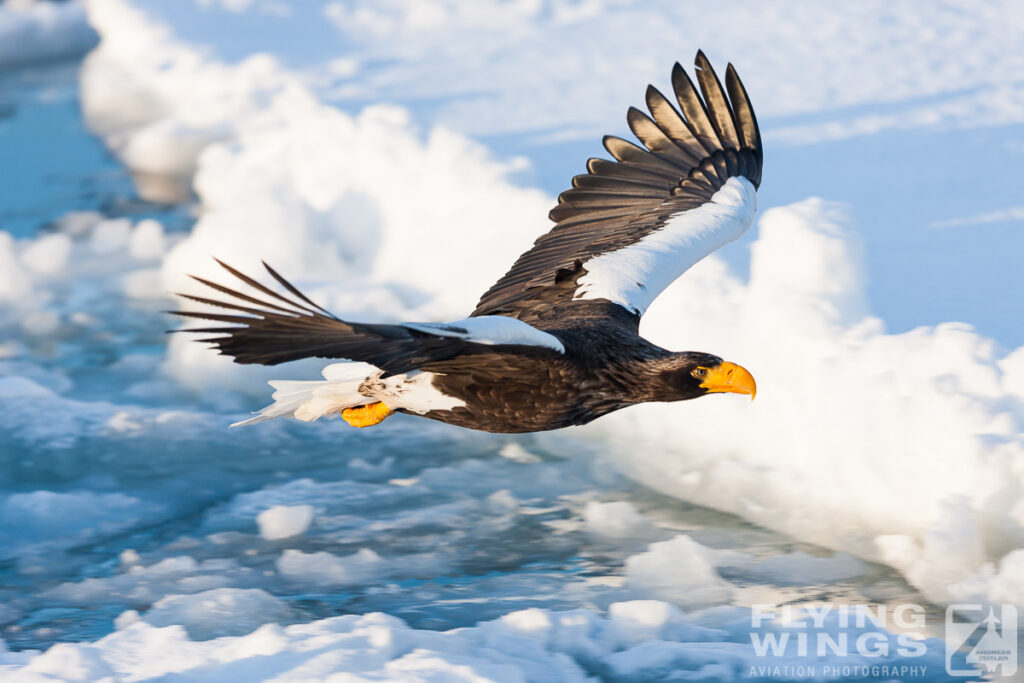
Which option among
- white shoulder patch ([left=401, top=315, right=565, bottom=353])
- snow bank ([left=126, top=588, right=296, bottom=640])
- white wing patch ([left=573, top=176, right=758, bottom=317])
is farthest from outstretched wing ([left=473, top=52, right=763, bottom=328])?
snow bank ([left=126, top=588, right=296, bottom=640])

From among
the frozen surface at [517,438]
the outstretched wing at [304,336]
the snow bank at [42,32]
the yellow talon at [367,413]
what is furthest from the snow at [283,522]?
the snow bank at [42,32]

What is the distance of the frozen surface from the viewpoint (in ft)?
29.9

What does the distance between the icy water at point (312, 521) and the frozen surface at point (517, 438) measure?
0.11 ft

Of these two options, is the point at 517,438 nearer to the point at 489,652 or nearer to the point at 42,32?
the point at 489,652

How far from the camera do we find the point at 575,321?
697cm

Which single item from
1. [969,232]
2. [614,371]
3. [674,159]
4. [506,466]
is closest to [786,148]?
[969,232]

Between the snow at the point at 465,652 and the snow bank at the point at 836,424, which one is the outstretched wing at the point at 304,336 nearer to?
the snow at the point at 465,652

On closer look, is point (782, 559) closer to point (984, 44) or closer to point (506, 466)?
point (506, 466)

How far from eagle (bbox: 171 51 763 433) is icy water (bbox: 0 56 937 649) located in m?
2.77

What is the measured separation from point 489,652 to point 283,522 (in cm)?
312

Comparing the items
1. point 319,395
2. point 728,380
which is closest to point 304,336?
point 319,395

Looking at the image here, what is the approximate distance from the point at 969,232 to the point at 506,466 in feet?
17.5

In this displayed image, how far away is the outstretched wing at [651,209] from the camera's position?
24.9 feet

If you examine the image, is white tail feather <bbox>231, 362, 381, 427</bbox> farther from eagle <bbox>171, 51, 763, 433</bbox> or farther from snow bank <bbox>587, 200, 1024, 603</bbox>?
snow bank <bbox>587, 200, 1024, 603</bbox>
